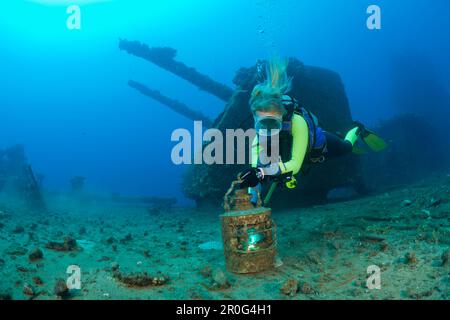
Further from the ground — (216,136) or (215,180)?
(216,136)

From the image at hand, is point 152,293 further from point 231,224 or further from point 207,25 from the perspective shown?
point 207,25

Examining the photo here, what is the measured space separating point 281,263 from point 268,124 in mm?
1902

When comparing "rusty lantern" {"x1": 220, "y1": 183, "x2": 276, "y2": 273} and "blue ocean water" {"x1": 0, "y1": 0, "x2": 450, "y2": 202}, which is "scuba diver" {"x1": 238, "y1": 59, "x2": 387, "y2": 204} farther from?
"blue ocean water" {"x1": 0, "y1": 0, "x2": 450, "y2": 202}

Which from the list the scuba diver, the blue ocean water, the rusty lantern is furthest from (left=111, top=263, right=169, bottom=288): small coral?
the blue ocean water

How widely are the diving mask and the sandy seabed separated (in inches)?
70.6

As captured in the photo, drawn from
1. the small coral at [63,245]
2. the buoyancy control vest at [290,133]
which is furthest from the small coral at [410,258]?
the small coral at [63,245]

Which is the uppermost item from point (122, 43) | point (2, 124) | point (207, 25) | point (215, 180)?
point (207, 25)

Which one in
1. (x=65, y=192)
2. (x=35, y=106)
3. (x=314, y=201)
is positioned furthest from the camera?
(x=35, y=106)

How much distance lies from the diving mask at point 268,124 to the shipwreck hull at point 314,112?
4801mm

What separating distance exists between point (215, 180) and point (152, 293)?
6212 millimetres

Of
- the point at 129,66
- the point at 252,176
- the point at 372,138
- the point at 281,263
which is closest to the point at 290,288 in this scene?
the point at 281,263
